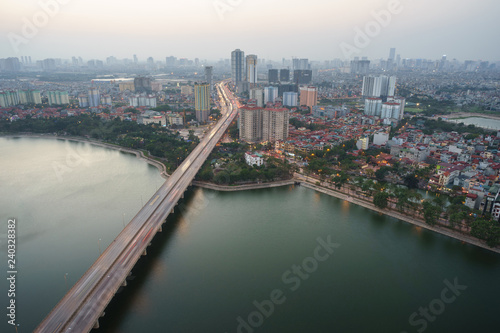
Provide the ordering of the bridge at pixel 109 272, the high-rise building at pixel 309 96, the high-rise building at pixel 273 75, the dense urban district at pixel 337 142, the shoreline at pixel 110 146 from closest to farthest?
1. the bridge at pixel 109 272
2. the dense urban district at pixel 337 142
3. the shoreline at pixel 110 146
4. the high-rise building at pixel 309 96
5. the high-rise building at pixel 273 75

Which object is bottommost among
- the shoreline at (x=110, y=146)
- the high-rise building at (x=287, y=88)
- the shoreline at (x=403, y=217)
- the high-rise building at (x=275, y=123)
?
the shoreline at (x=403, y=217)

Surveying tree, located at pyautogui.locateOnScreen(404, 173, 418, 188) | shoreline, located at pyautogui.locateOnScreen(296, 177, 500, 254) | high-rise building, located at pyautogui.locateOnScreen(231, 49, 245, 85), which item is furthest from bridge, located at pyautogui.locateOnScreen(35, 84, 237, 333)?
high-rise building, located at pyautogui.locateOnScreen(231, 49, 245, 85)

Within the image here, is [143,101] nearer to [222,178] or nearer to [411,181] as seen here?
[222,178]

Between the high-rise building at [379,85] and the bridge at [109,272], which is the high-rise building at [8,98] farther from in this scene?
the high-rise building at [379,85]

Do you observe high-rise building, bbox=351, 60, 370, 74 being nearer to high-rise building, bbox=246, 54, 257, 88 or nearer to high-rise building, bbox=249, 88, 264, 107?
high-rise building, bbox=246, 54, 257, 88

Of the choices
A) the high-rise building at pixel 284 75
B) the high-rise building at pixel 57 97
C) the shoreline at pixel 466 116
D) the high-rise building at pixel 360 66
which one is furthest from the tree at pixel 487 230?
the high-rise building at pixel 360 66

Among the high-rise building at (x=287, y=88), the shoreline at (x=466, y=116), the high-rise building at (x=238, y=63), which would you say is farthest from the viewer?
the high-rise building at (x=238, y=63)
